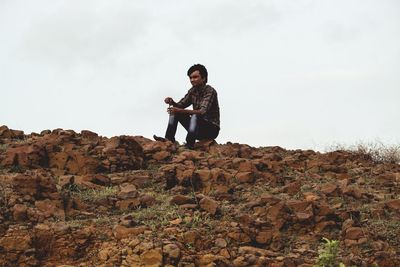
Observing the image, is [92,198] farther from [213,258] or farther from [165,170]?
[213,258]

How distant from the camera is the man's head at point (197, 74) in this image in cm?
959

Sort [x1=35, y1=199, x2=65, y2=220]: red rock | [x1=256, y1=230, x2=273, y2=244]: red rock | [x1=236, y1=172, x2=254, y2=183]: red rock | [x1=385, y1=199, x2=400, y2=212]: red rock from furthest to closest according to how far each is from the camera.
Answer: [x1=236, y1=172, x2=254, y2=183]: red rock → [x1=385, y1=199, x2=400, y2=212]: red rock → [x1=35, y1=199, x2=65, y2=220]: red rock → [x1=256, y1=230, x2=273, y2=244]: red rock

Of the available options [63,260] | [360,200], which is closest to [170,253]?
[63,260]

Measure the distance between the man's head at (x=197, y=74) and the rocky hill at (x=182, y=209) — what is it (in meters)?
1.29

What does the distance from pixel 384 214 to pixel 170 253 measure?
8.76 feet

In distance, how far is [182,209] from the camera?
6.12 meters

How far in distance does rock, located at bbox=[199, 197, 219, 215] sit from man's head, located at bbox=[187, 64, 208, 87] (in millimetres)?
3793

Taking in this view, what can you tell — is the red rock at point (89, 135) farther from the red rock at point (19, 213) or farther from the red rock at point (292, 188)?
the red rock at point (19, 213)

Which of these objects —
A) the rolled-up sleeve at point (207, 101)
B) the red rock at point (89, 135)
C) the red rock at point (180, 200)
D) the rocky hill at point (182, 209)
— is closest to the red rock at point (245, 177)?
the rocky hill at point (182, 209)

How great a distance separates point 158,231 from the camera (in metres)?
5.52

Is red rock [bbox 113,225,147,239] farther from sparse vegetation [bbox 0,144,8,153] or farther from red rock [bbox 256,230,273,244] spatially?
sparse vegetation [bbox 0,144,8,153]

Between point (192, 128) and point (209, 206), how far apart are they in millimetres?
3352

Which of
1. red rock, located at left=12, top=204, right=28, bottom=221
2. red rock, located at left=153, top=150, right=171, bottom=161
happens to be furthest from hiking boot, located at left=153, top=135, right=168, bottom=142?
red rock, located at left=12, top=204, right=28, bottom=221

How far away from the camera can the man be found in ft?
30.5
